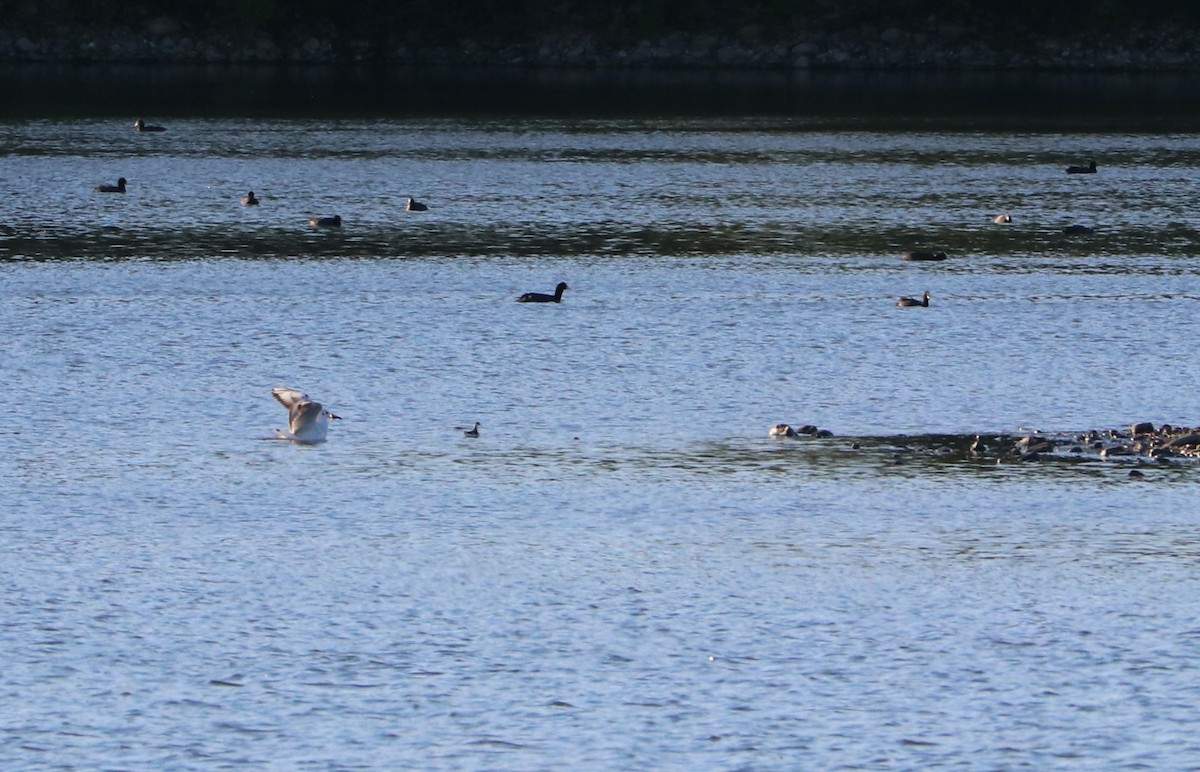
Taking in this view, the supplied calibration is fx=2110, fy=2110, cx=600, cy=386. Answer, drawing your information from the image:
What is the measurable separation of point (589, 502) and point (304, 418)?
334 centimetres

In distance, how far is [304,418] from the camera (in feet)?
62.1

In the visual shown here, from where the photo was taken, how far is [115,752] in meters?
11.4

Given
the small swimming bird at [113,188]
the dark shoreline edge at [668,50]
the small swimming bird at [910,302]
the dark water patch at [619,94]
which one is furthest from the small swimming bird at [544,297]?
the dark shoreline edge at [668,50]

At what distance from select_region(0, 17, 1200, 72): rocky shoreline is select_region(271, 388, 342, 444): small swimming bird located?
3222 inches

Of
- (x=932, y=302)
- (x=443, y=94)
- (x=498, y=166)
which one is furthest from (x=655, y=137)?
(x=932, y=302)

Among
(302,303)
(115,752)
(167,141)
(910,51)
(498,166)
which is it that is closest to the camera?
(115,752)

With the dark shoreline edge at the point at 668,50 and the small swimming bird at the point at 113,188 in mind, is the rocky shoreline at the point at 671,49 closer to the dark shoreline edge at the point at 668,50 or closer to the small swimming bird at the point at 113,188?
the dark shoreline edge at the point at 668,50

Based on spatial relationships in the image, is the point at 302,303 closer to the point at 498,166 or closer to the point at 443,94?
the point at 498,166

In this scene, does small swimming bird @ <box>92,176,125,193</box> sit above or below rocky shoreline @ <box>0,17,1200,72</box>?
below

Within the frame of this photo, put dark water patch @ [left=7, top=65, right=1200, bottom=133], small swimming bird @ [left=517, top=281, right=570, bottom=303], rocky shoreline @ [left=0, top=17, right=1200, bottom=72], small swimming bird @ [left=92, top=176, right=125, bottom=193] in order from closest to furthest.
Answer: small swimming bird @ [left=517, top=281, right=570, bottom=303] < small swimming bird @ [left=92, top=176, right=125, bottom=193] < dark water patch @ [left=7, top=65, right=1200, bottom=133] < rocky shoreline @ [left=0, top=17, right=1200, bottom=72]

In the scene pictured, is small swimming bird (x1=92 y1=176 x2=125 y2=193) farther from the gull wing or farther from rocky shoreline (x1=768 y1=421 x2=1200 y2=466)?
rocky shoreline (x1=768 y1=421 x2=1200 y2=466)

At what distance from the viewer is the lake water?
1212 centimetres

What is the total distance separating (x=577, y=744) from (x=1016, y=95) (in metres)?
71.9

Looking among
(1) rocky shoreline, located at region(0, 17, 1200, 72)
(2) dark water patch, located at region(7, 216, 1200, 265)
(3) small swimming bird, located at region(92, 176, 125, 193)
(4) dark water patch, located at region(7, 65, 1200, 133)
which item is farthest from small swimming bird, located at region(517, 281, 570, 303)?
(1) rocky shoreline, located at region(0, 17, 1200, 72)
